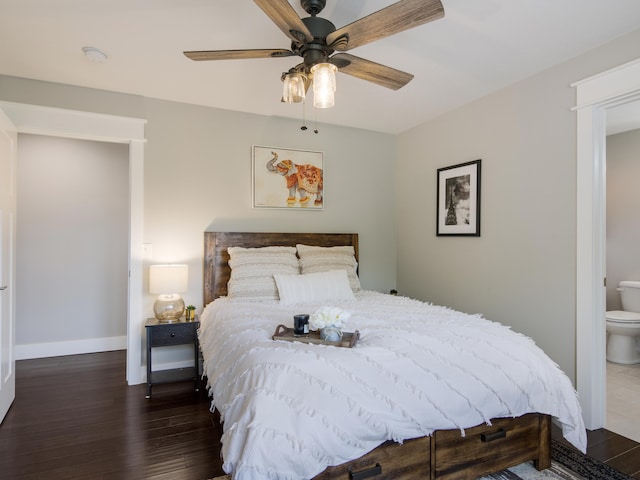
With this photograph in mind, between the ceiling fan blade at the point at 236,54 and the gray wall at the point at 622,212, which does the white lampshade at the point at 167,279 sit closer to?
the ceiling fan blade at the point at 236,54

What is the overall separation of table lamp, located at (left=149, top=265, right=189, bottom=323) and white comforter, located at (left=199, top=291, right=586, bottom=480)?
3.62 feet

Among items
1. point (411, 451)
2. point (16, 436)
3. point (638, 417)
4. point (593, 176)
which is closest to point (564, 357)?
point (638, 417)

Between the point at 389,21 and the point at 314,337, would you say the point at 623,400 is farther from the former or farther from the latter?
the point at 389,21

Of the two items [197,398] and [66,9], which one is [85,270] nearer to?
[197,398]

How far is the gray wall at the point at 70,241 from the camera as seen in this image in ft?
12.8

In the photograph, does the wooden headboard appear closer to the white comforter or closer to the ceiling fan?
the white comforter

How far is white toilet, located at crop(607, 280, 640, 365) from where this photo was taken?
3559 mm

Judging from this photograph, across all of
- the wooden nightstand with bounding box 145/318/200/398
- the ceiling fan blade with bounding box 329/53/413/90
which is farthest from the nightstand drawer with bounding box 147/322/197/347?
the ceiling fan blade with bounding box 329/53/413/90

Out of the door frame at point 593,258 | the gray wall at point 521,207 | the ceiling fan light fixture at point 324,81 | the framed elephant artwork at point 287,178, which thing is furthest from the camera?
the framed elephant artwork at point 287,178

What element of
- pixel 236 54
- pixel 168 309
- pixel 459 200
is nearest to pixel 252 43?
pixel 236 54

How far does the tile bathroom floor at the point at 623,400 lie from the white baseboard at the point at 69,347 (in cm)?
468

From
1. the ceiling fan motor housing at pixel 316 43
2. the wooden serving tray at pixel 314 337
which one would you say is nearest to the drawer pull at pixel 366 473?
the wooden serving tray at pixel 314 337

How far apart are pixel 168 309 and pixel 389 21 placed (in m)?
2.68

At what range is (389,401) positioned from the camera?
1.58 meters
